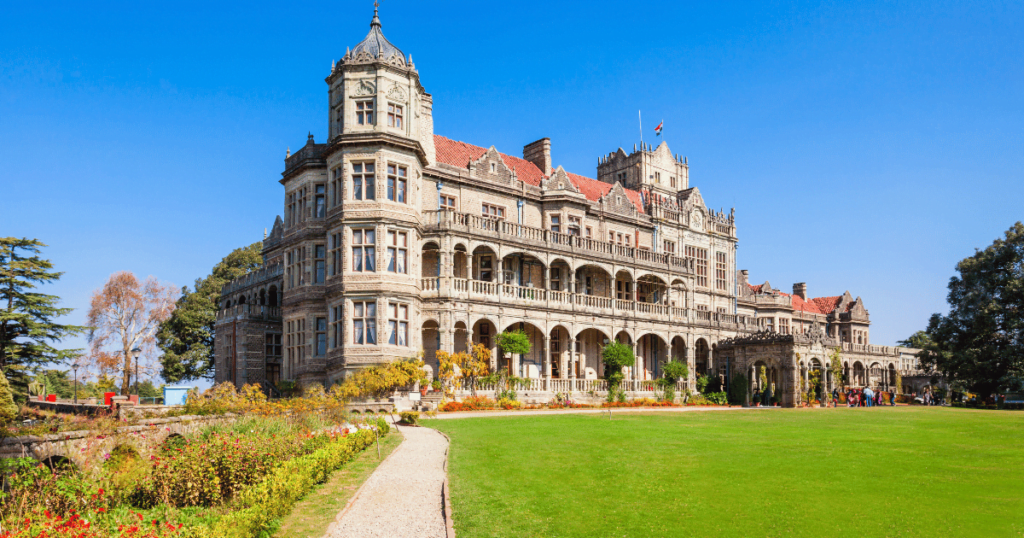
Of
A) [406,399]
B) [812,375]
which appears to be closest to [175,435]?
[406,399]

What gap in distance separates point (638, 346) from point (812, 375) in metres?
13.1

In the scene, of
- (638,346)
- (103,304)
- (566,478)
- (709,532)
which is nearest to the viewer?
(709,532)

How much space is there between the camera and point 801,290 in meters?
75.5

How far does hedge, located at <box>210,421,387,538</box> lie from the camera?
33.0ft

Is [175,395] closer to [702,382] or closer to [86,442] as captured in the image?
[86,442]

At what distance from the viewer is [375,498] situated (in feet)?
44.6

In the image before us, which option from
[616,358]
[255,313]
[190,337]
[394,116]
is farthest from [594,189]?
[190,337]

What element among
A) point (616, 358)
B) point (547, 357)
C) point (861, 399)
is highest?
point (547, 357)

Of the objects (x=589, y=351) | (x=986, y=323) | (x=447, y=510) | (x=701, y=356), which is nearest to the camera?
(x=447, y=510)

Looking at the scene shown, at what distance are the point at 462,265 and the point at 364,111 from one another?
979 centimetres

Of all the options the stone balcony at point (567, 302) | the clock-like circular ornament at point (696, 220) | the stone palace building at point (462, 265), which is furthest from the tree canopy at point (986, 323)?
the clock-like circular ornament at point (696, 220)

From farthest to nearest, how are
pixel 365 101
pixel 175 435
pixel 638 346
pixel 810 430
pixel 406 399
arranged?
pixel 638 346 < pixel 365 101 < pixel 406 399 < pixel 810 430 < pixel 175 435

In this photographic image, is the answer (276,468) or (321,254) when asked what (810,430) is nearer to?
(276,468)

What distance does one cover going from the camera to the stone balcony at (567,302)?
121 ft
